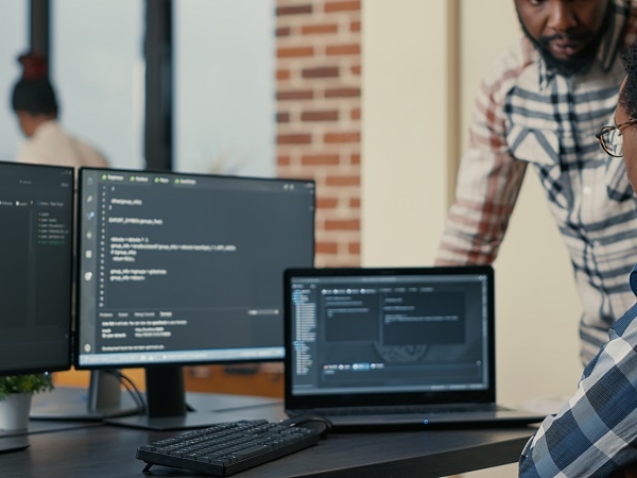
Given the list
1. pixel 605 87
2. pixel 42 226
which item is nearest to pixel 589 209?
pixel 605 87

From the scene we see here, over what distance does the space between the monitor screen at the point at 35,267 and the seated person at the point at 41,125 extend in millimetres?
2199

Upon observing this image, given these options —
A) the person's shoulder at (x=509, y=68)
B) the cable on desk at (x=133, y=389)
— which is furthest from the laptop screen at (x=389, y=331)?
the person's shoulder at (x=509, y=68)

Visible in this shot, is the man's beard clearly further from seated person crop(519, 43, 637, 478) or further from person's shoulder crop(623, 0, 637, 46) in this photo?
seated person crop(519, 43, 637, 478)

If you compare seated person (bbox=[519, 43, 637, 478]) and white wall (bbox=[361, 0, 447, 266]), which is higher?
white wall (bbox=[361, 0, 447, 266])

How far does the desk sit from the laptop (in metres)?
0.13

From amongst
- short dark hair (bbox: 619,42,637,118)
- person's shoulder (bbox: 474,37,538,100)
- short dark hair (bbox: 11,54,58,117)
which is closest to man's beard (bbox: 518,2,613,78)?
person's shoulder (bbox: 474,37,538,100)

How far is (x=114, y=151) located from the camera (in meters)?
4.84

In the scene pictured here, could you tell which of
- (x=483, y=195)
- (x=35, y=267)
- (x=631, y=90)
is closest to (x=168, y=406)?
(x=35, y=267)

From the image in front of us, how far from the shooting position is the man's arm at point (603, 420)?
1282 mm

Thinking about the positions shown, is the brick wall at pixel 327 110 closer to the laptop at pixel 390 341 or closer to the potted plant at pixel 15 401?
the laptop at pixel 390 341

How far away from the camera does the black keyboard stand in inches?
57.7

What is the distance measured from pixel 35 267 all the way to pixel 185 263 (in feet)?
0.92

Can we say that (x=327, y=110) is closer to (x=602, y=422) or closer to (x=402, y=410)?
(x=402, y=410)

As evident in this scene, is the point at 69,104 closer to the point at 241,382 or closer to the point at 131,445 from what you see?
the point at 241,382
